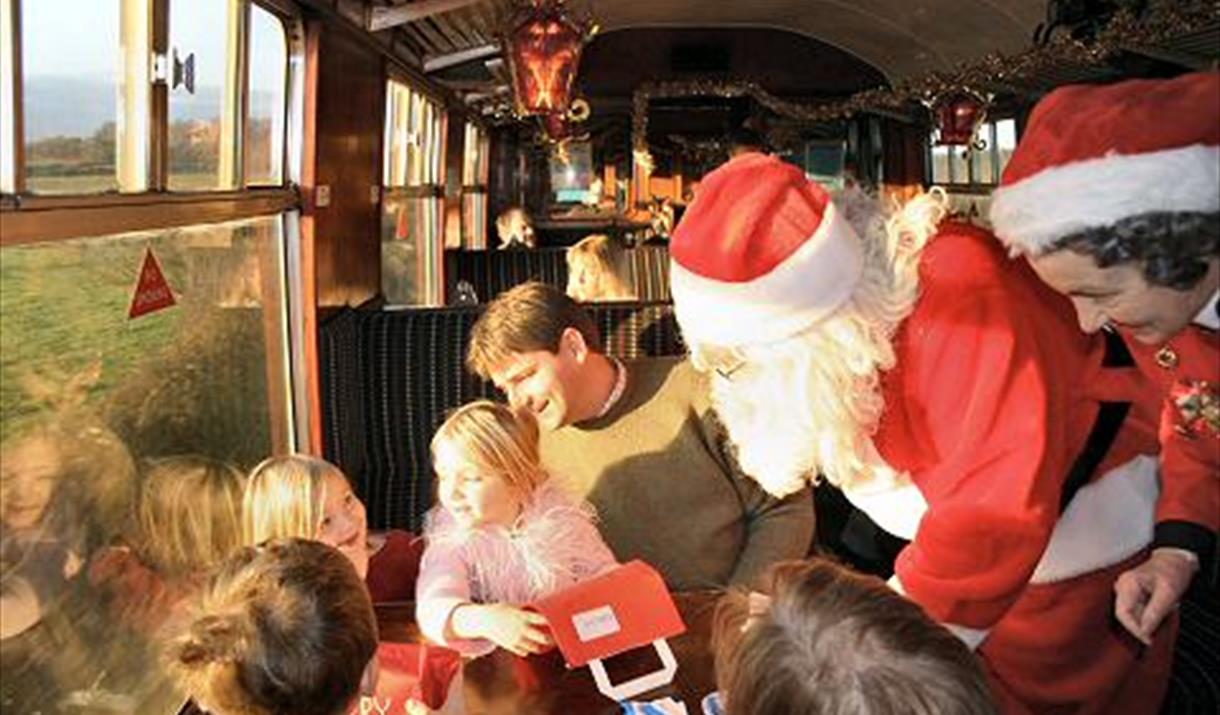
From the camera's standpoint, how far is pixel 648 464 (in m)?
2.42

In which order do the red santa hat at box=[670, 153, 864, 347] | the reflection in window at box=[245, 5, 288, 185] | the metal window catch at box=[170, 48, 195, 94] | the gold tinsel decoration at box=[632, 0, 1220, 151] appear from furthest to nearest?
the gold tinsel decoration at box=[632, 0, 1220, 151] → the reflection in window at box=[245, 5, 288, 185] → the metal window catch at box=[170, 48, 195, 94] → the red santa hat at box=[670, 153, 864, 347]

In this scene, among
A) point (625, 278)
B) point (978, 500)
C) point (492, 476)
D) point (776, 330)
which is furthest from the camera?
point (625, 278)

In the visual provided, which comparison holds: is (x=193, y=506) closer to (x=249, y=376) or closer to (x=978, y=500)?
(x=249, y=376)

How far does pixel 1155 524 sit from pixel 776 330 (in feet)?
1.96

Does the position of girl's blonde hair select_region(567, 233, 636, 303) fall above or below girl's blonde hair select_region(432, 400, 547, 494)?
above

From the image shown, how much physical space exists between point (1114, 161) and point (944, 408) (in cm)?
35

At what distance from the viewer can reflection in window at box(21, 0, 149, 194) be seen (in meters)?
1.68

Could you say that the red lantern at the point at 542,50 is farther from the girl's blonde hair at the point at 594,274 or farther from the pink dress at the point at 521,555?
the pink dress at the point at 521,555

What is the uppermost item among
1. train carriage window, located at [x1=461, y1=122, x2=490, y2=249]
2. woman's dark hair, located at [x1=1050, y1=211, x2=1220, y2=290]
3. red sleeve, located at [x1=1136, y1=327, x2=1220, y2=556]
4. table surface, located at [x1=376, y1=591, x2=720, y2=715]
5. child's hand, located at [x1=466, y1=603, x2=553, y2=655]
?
train carriage window, located at [x1=461, y1=122, x2=490, y2=249]

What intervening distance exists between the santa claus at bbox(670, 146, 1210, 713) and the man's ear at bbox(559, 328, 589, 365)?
2.30 ft

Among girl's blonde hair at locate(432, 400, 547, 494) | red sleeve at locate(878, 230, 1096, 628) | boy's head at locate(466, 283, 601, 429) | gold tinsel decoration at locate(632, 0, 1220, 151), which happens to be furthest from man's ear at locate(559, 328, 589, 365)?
gold tinsel decoration at locate(632, 0, 1220, 151)

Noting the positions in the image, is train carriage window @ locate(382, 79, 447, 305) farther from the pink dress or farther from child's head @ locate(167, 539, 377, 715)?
child's head @ locate(167, 539, 377, 715)

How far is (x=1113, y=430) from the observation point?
4.98 feet

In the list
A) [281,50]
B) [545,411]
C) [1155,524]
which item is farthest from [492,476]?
[281,50]
